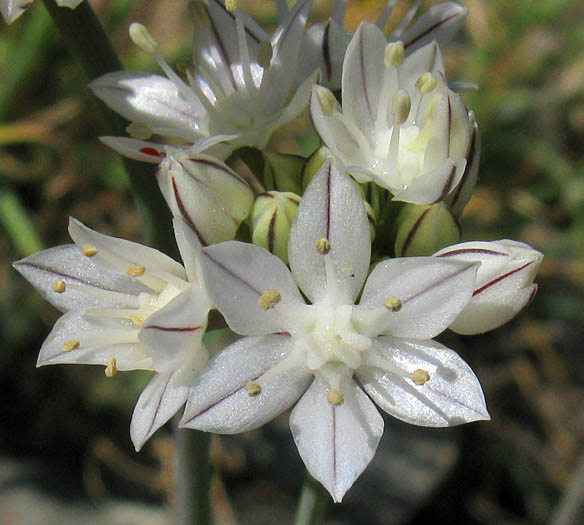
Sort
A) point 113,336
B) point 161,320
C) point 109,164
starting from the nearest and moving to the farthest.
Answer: point 161,320 → point 113,336 → point 109,164

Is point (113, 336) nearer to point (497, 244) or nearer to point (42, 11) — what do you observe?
point (497, 244)

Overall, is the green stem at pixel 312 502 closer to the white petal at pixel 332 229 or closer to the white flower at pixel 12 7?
the white petal at pixel 332 229

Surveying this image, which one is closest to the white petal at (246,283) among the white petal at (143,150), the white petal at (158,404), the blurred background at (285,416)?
the white petal at (158,404)

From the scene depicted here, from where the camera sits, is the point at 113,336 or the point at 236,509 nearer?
the point at 113,336

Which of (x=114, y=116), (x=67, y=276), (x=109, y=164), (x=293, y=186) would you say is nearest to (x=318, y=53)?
(x=293, y=186)

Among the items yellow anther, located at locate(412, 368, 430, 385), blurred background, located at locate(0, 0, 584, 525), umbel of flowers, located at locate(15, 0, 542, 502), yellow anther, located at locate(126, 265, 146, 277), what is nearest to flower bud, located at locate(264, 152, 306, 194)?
umbel of flowers, located at locate(15, 0, 542, 502)

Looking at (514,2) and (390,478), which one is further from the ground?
(514,2)

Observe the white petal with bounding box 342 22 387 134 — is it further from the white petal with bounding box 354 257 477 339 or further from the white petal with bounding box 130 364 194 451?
the white petal with bounding box 130 364 194 451
